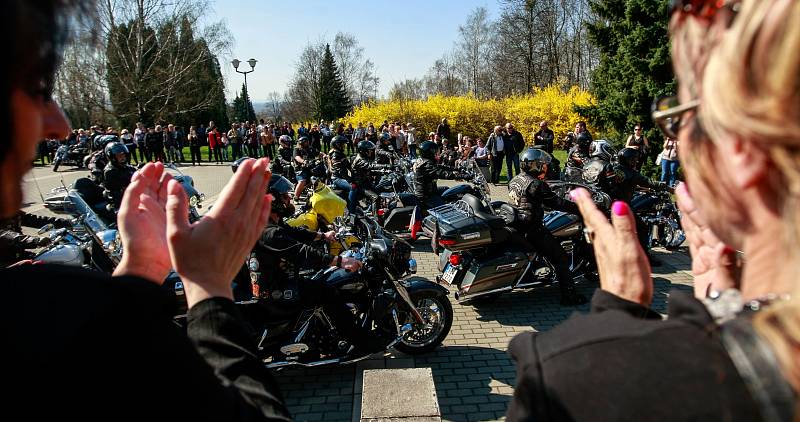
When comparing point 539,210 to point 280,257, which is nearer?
point 280,257

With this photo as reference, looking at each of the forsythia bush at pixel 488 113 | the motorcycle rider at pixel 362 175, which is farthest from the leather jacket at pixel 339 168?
the forsythia bush at pixel 488 113

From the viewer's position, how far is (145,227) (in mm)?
1294

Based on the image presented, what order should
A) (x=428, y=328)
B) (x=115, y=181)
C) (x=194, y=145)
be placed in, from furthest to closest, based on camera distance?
(x=194, y=145), (x=115, y=181), (x=428, y=328)

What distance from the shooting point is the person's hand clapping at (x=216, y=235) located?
110cm

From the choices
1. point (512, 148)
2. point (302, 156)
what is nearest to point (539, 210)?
point (302, 156)

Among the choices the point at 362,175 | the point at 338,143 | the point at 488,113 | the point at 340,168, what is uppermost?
the point at 488,113

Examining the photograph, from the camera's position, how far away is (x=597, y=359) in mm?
856

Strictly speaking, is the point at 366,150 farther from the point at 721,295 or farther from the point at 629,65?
the point at 721,295


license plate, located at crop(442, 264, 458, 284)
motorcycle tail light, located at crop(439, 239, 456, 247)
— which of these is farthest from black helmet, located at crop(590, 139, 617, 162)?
motorcycle tail light, located at crop(439, 239, 456, 247)

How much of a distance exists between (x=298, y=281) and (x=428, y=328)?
141cm

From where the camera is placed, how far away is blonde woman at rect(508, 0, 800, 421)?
2.27 feet

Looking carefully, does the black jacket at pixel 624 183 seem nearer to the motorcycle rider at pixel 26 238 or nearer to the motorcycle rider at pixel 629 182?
the motorcycle rider at pixel 629 182

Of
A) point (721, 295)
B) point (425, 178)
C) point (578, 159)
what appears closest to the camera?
point (721, 295)

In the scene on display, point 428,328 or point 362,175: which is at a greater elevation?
point 362,175
